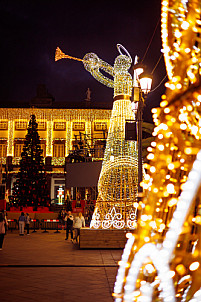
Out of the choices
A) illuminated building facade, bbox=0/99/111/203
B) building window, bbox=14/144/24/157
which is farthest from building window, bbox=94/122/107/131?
building window, bbox=14/144/24/157

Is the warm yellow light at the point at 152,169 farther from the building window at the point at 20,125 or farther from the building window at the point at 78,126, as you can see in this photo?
the building window at the point at 20,125

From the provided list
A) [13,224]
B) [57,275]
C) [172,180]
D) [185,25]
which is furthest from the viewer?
[13,224]

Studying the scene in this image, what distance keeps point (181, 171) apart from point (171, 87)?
2.73ft

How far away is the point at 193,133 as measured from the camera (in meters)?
3.31

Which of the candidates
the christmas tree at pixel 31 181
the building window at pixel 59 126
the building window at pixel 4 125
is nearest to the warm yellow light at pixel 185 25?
the christmas tree at pixel 31 181

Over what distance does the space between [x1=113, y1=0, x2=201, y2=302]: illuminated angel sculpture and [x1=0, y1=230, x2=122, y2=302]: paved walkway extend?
3.18m

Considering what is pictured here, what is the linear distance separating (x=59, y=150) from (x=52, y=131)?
9.10 ft

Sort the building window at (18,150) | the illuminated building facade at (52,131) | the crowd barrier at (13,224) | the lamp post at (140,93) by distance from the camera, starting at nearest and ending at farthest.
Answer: the lamp post at (140,93), the crowd barrier at (13,224), the illuminated building facade at (52,131), the building window at (18,150)

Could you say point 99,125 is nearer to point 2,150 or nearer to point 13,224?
point 2,150

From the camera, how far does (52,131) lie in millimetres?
50938

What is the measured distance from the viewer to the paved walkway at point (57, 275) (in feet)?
22.2

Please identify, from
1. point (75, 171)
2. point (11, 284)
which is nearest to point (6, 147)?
point (75, 171)

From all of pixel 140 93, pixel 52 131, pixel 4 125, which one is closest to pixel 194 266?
pixel 140 93

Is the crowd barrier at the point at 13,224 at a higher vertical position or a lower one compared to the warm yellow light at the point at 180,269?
lower
